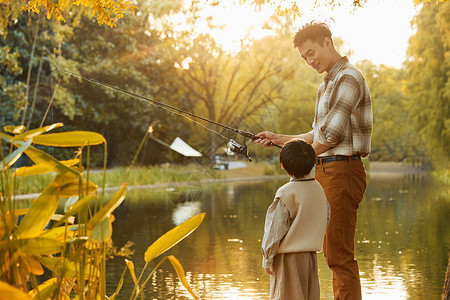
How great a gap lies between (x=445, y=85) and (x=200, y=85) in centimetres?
1290

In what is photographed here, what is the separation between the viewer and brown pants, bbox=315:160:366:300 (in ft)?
16.0

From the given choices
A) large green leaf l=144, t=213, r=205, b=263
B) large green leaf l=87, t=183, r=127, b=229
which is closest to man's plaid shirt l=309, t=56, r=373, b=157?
large green leaf l=144, t=213, r=205, b=263

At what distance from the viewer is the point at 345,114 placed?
488 cm

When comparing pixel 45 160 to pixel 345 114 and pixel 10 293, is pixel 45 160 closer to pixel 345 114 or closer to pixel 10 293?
pixel 10 293

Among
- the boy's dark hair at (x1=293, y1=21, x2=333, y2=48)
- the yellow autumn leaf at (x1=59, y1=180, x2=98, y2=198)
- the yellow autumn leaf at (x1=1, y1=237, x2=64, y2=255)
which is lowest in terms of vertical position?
the yellow autumn leaf at (x1=1, y1=237, x2=64, y2=255)

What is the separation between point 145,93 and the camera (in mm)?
35938

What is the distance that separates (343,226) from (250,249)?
584 centimetres

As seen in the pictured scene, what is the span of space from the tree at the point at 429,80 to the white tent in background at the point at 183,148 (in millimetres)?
10138

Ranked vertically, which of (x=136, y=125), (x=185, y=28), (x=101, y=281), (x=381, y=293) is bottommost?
(x=381, y=293)

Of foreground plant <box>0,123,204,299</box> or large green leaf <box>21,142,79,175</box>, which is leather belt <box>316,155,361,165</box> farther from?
large green leaf <box>21,142,79,175</box>

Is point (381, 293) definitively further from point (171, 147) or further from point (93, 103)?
point (171, 147)

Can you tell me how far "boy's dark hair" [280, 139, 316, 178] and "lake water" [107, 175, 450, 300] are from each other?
2.55 m

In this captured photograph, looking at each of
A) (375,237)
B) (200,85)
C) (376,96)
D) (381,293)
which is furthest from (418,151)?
(381,293)

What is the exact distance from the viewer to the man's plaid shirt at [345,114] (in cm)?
487
